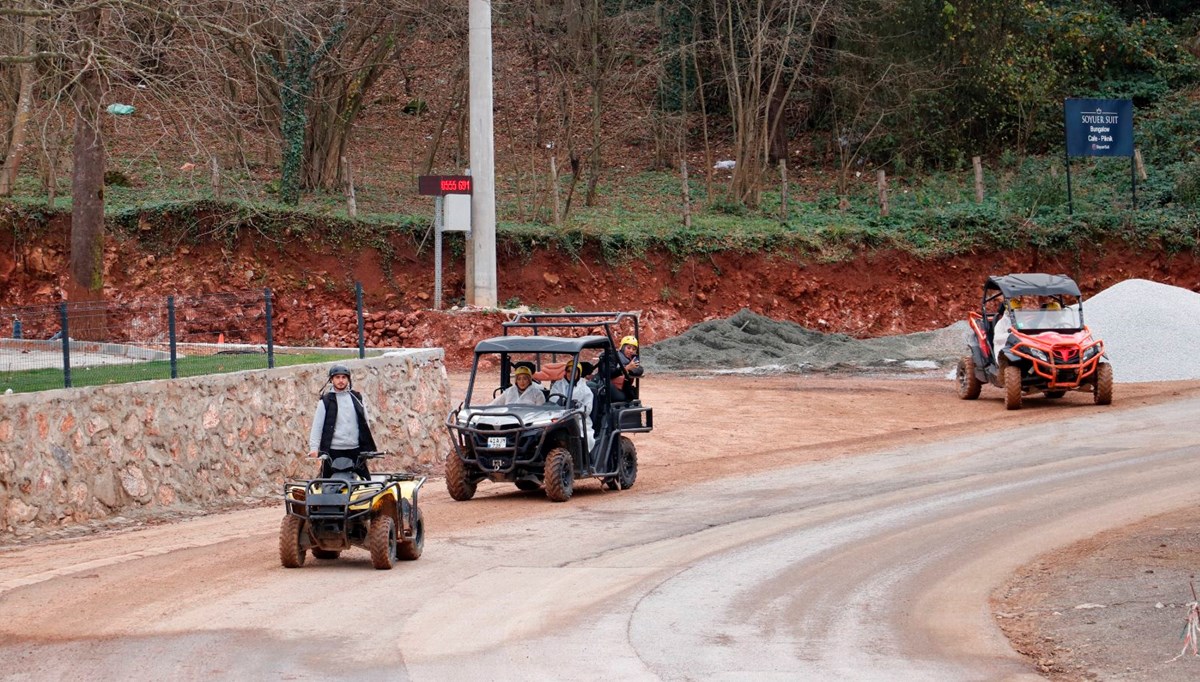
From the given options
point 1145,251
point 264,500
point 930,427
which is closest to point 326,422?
point 264,500

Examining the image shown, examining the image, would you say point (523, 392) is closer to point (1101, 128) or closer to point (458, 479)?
point (458, 479)

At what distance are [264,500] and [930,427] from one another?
1150 cm

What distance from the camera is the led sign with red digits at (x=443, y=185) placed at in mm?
31984

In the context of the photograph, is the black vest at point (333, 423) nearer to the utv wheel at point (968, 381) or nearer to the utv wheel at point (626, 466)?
the utv wheel at point (626, 466)

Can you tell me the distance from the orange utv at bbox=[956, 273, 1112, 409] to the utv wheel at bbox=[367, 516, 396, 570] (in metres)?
15.7

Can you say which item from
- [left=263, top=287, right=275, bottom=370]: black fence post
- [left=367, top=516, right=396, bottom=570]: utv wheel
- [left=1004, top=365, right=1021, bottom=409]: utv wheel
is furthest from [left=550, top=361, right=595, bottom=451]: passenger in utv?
[left=1004, top=365, right=1021, bottom=409]: utv wheel

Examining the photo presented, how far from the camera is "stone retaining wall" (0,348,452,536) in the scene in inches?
576

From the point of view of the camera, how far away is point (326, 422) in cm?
1252

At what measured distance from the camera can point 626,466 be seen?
18031 millimetres

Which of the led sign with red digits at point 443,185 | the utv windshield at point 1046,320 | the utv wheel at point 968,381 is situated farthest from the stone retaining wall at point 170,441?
the led sign with red digits at point 443,185

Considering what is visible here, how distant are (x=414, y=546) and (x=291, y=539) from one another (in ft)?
3.68

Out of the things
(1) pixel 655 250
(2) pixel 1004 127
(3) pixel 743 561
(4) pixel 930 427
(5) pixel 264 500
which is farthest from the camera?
(2) pixel 1004 127

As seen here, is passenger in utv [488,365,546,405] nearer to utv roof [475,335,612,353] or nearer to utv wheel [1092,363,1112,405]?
utv roof [475,335,612,353]

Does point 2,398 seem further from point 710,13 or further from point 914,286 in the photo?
point 710,13
